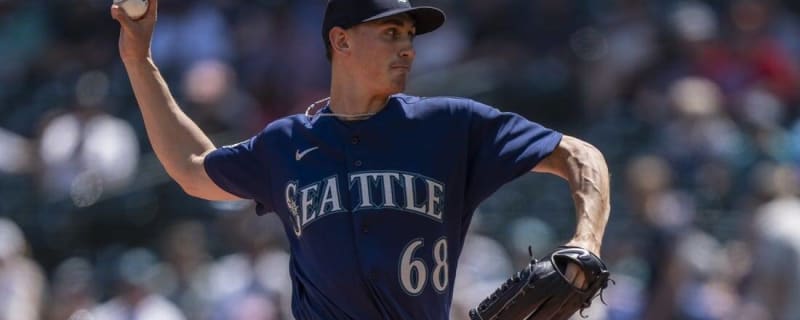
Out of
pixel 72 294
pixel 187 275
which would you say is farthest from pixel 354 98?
pixel 187 275

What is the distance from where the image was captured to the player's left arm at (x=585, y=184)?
14.1ft

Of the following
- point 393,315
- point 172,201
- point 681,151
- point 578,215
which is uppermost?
point 578,215

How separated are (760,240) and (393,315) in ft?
16.3

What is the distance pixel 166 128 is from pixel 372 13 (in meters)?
0.83

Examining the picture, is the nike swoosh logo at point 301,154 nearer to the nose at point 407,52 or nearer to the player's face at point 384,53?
the player's face at point 384,53

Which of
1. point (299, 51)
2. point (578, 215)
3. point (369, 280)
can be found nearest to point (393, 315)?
point (369, 280)

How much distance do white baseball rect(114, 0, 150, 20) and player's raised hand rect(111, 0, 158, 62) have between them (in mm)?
12

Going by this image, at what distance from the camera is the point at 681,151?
10547 millimetres

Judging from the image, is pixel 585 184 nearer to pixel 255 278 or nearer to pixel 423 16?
pixel 423 16

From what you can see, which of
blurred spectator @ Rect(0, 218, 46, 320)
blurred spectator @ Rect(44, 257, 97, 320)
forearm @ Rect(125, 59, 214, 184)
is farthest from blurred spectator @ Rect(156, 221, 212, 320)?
forearm @ Rect(125, 59, 214, 184)

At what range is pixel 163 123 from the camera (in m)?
5.08

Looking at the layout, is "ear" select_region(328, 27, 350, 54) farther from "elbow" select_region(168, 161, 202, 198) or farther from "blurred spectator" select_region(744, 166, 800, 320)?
A: "blurred spectator" select_region(744, 166, 800, 320)

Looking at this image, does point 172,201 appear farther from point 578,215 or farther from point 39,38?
point 578,215

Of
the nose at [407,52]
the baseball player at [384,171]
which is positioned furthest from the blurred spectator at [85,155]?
the nose at [407,52]
